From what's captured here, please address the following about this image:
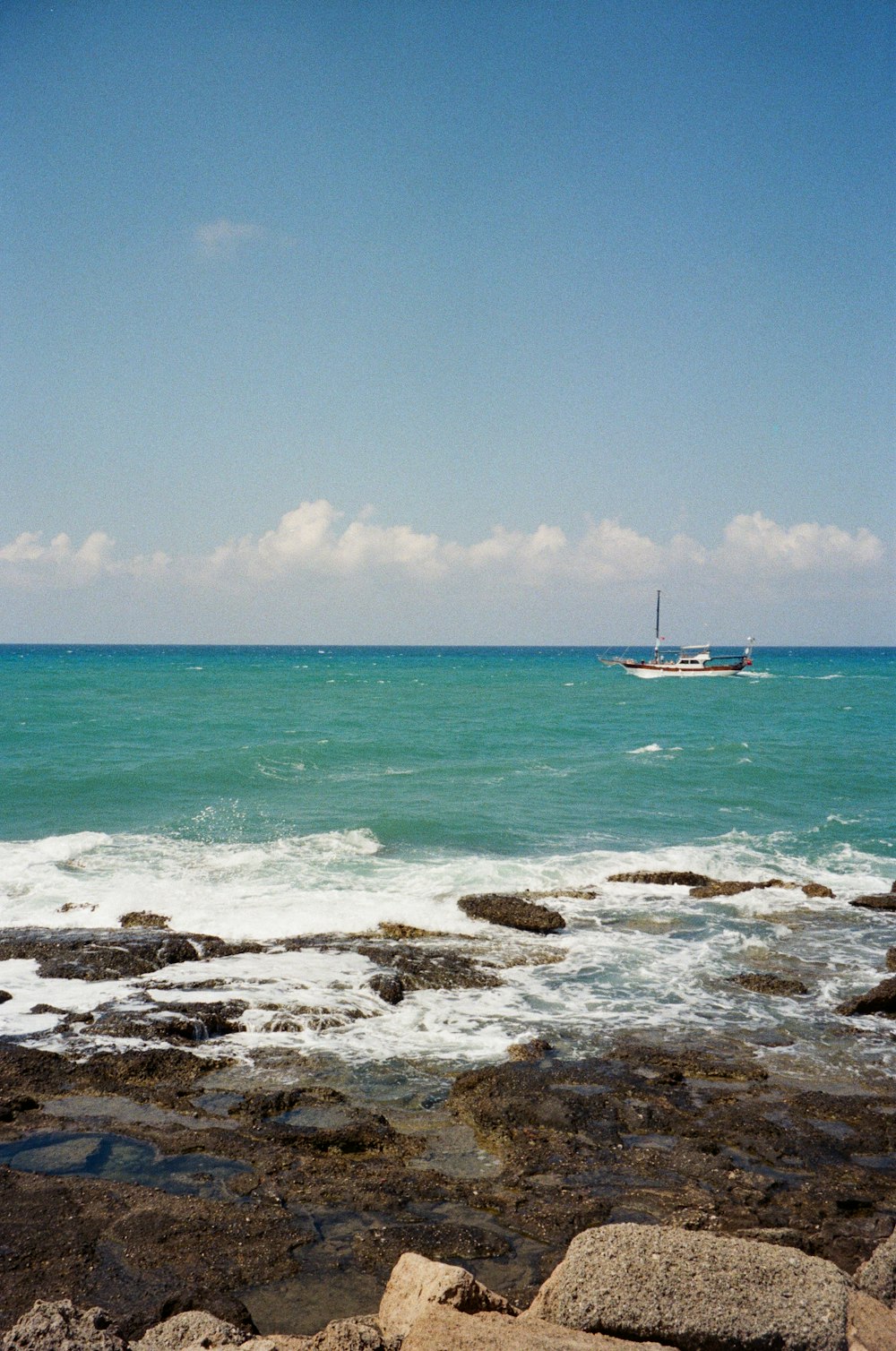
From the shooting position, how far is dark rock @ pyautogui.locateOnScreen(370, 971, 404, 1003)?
13.3m

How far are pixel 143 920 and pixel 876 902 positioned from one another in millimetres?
15519

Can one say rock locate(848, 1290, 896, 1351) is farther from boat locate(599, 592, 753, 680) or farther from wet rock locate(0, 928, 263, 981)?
boat locate(599, 592, 753, 680)

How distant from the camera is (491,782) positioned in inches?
1262

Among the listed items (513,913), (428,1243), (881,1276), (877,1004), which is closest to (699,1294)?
(881,1276)

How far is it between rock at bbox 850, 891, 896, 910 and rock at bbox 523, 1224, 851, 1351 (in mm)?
14865

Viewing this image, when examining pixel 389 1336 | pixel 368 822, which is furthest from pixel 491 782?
pixel 389 1336

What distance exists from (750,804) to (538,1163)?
2282cm

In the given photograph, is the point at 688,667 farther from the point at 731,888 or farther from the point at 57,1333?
the point at 57,1333

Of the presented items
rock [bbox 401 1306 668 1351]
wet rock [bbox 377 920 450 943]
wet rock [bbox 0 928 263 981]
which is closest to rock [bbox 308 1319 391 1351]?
rock [bbox 401 1306 668 1351]

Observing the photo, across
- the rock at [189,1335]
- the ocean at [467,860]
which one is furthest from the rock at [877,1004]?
the rock at [189,1335]

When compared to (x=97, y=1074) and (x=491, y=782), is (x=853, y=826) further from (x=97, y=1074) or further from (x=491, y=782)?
(x=97, y=1074)

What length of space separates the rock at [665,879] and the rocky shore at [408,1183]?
7.31 meters

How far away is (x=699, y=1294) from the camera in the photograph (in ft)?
17.8

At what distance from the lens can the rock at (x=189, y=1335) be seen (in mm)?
5617
